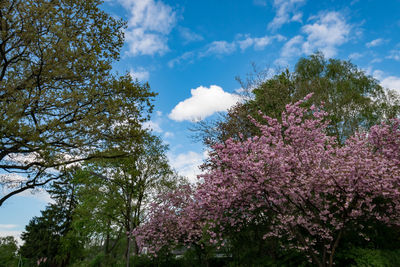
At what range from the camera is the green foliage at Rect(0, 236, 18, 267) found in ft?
160

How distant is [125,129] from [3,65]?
503 centimetres

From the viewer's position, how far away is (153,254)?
53.4ft

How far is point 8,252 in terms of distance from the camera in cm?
5406

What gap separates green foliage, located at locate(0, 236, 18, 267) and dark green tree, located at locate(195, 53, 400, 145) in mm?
50467

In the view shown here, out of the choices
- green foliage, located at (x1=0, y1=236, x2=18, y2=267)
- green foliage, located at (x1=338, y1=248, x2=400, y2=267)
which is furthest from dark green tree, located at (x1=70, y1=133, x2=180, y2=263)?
green foliage, located at (x1=0, y1=236, x2=18, y2=267)

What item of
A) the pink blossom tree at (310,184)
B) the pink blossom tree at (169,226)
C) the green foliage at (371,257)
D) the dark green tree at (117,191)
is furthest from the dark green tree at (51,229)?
the green foliage at (371,257)

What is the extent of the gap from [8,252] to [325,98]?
2565 inches

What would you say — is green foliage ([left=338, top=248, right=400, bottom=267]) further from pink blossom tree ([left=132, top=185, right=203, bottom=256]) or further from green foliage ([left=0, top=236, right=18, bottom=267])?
green foliage ([left=0, top=236, right=18, bottom=267])

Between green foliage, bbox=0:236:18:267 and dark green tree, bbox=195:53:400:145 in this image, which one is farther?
green foliage, bbox=0:236:18:267

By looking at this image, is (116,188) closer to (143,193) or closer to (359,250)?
(143,193)

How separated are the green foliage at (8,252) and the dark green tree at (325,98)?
5047 cm

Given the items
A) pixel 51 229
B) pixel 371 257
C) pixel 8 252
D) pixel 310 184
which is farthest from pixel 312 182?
pixel 8 252

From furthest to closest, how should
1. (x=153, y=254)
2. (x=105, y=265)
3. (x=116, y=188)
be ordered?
1. (x=116, y=188)
2. (x=105, y=265)
3. (x=153, y=254)

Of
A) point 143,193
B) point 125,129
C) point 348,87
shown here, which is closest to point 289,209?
point 125,129
